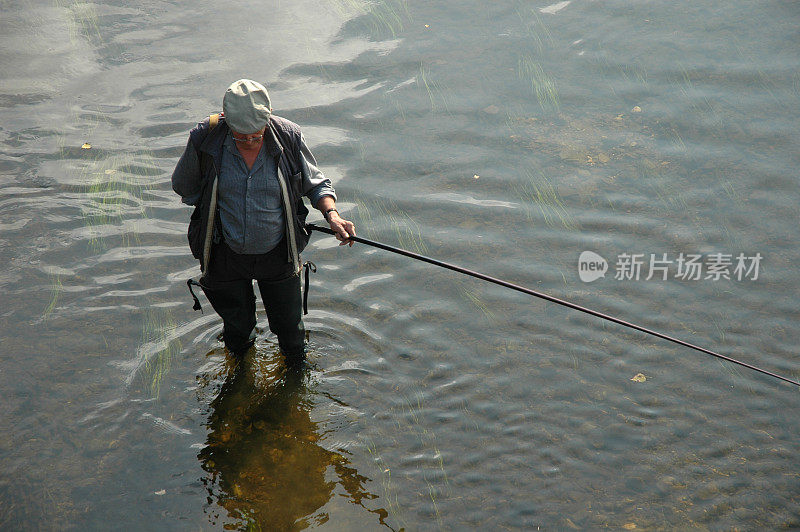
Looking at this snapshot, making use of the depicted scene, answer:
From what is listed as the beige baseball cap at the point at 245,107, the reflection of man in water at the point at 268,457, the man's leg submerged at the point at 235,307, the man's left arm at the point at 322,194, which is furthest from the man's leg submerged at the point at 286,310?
the beige baseball cap at the point at 245,107

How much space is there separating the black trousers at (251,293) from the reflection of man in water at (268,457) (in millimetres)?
251

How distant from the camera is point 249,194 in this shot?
357cm

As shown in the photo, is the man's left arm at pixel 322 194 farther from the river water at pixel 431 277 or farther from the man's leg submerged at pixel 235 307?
the river water at pixel 431 277

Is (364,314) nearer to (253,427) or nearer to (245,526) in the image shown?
(253,427)

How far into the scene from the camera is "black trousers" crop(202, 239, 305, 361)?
383 centimetres

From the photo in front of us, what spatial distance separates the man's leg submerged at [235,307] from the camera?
3.98m

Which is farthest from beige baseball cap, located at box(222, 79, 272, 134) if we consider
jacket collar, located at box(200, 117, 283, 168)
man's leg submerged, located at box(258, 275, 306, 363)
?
man's leg submerged, located at box(258, 275, 306, 363)

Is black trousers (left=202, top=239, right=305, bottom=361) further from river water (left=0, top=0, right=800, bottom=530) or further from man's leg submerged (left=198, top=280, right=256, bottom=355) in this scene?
river water (left=0, top=0, right=800, bottom=530)

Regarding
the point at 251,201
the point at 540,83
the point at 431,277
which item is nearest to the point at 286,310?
the point at 251,201

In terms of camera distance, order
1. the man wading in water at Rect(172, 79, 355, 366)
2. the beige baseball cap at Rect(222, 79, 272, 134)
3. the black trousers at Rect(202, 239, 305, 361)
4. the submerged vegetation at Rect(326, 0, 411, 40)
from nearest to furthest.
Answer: the beige baseball cap at Rect(222, 79, 272, 134) → the man wading in water at Rect(172, 79, 355, 366) → the black trousers at Rect(202, 239, 305, 361) → the submerged vegetation at Rect(326, 0, 411, 40)

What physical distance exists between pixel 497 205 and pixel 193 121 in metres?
3.15

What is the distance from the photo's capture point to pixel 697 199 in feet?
19.6

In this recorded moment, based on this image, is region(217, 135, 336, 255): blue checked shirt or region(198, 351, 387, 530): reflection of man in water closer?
region(217, 135, 336, 255): blue checked shirt

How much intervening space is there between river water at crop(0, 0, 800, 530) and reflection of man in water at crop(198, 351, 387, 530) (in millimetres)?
18
